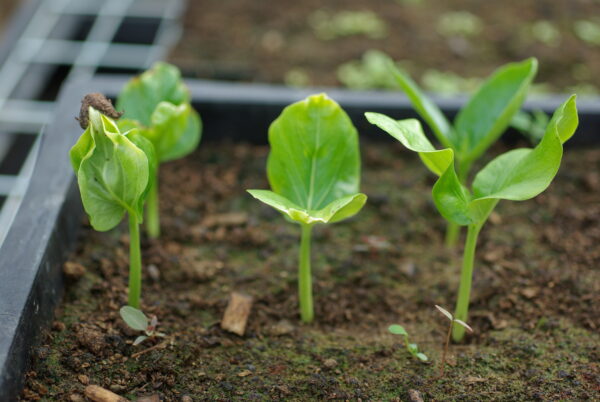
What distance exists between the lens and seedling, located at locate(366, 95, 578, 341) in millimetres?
1068

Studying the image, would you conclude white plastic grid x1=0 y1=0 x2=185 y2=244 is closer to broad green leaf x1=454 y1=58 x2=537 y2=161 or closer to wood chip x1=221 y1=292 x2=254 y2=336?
wood chip x1=221 y1=292 x2=254 y2=336

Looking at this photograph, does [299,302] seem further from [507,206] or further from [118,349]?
[507,206]

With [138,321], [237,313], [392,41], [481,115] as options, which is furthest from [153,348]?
[392,41]

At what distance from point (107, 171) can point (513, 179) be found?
65cm

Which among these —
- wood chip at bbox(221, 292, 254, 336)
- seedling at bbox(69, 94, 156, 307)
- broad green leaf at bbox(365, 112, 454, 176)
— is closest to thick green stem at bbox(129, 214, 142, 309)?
seedling at bbox(69, 94, 156, 307)

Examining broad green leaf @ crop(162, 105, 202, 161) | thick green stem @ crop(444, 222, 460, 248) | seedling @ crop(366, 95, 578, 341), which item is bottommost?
thick green stem @ crop(444, 222, 460, 248)

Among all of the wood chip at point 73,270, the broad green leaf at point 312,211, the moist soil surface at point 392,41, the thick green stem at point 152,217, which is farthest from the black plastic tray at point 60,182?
the moist soil surface at point 392,41

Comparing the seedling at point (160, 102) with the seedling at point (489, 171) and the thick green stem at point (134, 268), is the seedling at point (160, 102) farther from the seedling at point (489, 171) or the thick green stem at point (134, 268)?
the seedling at point (489, 171)

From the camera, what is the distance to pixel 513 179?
114cm

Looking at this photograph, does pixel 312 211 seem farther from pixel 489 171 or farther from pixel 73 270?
pixel 73 270

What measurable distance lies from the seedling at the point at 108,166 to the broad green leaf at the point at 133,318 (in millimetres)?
149

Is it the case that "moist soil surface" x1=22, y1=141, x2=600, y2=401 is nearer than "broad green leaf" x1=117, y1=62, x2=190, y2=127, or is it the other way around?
"moist soil surface" x1=22, y1=141, x2=600, y2=401

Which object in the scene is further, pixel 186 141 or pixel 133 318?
pixel 186 141

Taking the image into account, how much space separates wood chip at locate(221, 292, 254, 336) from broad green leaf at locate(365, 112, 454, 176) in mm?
467
